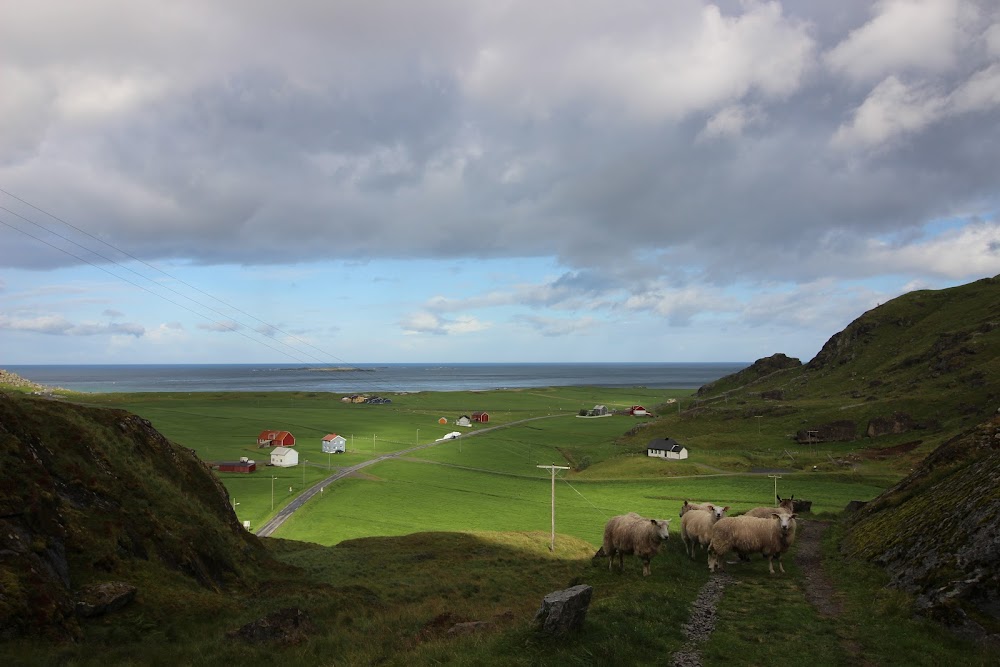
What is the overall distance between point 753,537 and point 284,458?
299 feet

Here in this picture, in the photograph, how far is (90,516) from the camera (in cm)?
1997

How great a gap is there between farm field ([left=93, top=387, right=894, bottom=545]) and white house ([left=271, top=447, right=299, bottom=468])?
8.54ft

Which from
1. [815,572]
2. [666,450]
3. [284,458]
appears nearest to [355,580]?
[815,572]

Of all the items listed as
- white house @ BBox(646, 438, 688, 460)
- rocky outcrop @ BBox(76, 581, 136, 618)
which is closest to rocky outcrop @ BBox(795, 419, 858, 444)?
white house @ BBox(646, 438, 688, 460)

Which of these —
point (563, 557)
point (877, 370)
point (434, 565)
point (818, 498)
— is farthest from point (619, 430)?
point (434, 565)

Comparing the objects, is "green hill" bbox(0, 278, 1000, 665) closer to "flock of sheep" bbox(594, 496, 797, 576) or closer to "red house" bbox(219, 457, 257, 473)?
"flock of sheep" bbox(594, 496, 797, 576)

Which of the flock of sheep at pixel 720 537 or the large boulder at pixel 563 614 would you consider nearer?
the large boulder at pixel 563 614

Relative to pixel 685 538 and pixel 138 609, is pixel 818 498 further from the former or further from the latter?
pixel 138 609

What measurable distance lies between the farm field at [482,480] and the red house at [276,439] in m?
2.94

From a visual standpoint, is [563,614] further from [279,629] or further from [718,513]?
[718,513]

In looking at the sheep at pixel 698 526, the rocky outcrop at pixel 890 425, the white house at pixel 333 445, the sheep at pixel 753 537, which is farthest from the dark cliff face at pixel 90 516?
the rocky outcrop at pixel 890 425

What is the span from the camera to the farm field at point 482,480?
63.1m

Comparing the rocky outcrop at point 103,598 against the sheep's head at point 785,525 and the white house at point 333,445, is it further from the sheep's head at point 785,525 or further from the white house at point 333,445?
the white house at point 333,445

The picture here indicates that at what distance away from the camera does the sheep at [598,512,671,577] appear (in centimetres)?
2416
